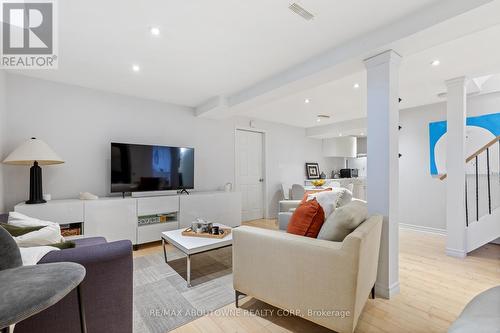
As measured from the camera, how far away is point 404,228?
14.5ft

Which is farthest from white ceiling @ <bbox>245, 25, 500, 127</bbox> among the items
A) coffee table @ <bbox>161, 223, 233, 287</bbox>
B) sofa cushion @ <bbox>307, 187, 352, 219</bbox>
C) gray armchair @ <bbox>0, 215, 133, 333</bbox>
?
gray armchair @ <bbox>0, 215, 133, 333</bbox>

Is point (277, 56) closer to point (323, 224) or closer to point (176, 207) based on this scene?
point (323, 224)

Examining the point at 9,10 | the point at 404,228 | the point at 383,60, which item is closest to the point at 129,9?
the point at 9,10

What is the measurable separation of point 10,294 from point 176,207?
10.2 feet

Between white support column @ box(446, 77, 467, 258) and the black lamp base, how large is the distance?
5.26 m

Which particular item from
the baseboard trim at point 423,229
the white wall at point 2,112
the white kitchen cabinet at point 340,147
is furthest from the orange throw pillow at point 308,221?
the white kitchen cabinet at point 340,147

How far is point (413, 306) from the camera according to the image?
190cm

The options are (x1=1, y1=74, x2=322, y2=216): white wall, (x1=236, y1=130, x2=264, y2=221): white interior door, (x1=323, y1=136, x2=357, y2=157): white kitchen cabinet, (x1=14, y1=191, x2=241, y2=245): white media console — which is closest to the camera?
(x1=14, y1=191, x2=241, y2=245): white media console

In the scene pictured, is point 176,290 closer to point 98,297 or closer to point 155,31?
point 98,297

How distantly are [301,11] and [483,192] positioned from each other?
4.09m

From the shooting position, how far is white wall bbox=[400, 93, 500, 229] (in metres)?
4.08

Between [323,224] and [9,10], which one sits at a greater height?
[9,10]

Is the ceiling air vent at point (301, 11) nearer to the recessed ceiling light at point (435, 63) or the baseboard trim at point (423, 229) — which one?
the recessed ceiling light at point (435, 63)

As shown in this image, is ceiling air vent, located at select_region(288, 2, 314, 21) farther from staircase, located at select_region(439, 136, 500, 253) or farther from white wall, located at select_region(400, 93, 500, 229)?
white wall, located at select_region(400, 93, 500, 229)
